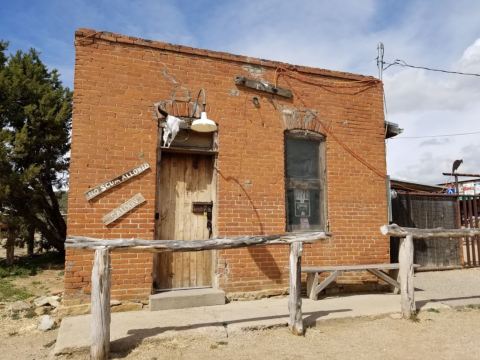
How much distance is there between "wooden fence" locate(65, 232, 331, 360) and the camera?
4125 mm

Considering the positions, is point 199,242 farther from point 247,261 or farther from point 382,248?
point 382,248

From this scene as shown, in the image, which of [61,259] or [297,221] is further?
[61,259]

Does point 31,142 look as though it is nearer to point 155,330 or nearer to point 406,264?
point 155,330

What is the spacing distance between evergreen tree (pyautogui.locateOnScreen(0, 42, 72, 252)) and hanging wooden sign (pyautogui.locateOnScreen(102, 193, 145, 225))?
461 cm

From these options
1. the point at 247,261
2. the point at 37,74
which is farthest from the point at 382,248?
the point at 37,74

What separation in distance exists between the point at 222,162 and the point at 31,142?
19.7ft

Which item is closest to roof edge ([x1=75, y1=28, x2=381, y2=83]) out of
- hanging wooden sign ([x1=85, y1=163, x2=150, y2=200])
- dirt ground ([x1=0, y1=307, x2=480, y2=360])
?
hanging wooden sign ([x1=85, y1=163, x2=150, y2=200])

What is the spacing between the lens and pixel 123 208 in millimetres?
5766

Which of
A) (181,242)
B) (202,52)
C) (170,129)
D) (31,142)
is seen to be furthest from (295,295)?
(31,142)

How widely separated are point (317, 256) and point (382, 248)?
145 cm

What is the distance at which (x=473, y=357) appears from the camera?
4.35m

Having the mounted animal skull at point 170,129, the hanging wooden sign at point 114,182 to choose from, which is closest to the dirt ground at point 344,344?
the hanging wooden sign at point 114,182

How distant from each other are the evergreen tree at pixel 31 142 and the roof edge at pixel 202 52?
465 cm

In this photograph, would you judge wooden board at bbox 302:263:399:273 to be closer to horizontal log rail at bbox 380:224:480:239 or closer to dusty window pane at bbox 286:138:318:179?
horizontal log rail at bbox 380:224:480:239
